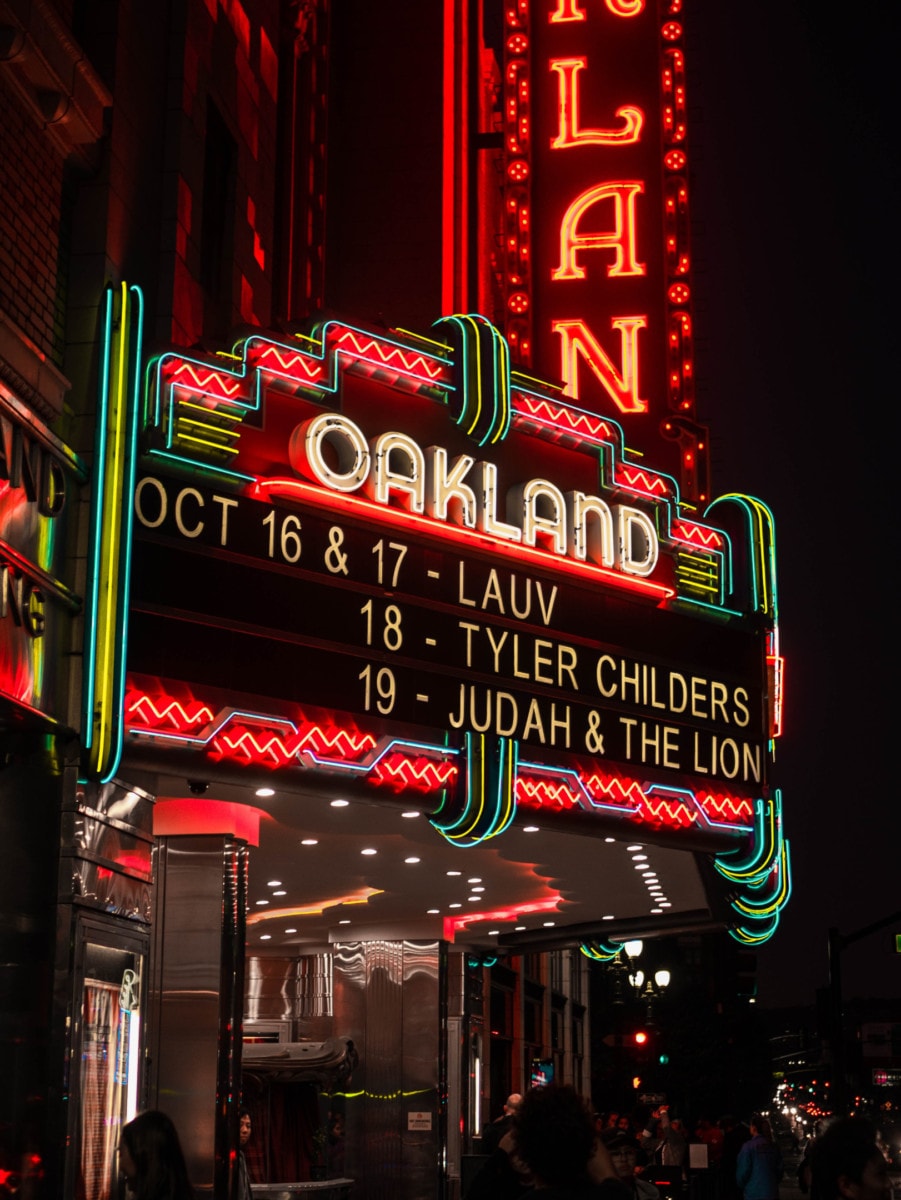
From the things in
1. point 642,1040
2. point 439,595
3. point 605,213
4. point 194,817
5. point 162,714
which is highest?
point 605,213

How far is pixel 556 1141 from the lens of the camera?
557 cm

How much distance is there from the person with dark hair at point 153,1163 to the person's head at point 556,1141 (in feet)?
5.80

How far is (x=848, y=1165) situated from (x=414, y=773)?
937 centimetres

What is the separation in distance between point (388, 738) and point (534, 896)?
8.48 m

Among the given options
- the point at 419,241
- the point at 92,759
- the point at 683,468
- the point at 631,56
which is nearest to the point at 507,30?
the point at 631,56

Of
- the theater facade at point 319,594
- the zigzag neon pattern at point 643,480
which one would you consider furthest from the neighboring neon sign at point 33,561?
the zigzag neon pattern at point 643,480

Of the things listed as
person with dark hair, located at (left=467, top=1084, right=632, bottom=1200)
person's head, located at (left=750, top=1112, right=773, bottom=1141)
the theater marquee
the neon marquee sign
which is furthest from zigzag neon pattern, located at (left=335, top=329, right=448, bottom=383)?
person with dark hair, located at (left=467, top=1084, right=632, bottom=1200)

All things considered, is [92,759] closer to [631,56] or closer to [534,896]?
[534,896]

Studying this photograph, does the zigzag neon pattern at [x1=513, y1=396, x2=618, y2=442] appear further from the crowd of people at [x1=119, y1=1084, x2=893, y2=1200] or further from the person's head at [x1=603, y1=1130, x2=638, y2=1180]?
the crowd of people at [x1=119, y1=1084, x2=893, y2=1200]

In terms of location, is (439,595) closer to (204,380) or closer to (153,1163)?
(204,380)

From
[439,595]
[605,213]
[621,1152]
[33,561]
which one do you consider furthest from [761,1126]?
[33,561]

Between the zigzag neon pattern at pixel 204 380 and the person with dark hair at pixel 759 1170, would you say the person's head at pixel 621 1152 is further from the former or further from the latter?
the zigzag neon pattern at pixel 204 380

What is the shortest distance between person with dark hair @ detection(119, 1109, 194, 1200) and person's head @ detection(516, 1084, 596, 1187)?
177cm

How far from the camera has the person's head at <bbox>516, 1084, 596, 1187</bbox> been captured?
554 centimetres
